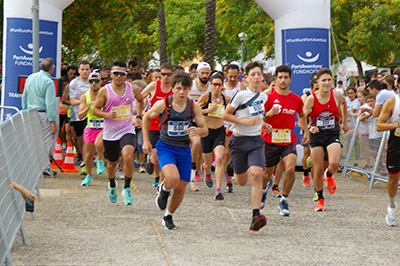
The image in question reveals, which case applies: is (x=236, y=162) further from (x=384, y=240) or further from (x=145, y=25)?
(x=145, y=25)

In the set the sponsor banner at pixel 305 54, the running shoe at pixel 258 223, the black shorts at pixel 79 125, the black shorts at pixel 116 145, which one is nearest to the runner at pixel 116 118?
the black shorts at pixel 116 145

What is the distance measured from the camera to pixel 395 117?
24.6 ft

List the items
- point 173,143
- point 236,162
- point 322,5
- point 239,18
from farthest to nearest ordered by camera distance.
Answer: point 239,18, point 322,5, point 236,162, point 173,143

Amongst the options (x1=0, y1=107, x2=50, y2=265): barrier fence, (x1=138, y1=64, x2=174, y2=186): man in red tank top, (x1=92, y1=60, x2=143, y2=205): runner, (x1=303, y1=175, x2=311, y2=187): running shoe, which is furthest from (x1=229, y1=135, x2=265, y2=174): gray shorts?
(x1=303, y1=175, x2=311, y2=187): running shoe

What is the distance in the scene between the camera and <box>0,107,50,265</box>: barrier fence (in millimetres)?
5074

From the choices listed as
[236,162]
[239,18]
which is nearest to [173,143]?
[236,162]

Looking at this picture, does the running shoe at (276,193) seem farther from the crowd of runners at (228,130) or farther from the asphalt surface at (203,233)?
the asphalt surface at (203,233)

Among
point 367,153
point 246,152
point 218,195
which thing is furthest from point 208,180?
point 367,153

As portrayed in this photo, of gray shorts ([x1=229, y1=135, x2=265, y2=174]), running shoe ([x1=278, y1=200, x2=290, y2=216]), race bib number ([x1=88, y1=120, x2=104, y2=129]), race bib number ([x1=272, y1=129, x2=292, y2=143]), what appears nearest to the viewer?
gray shorts ([x1=229, y1=135, x2=265, y2=174])

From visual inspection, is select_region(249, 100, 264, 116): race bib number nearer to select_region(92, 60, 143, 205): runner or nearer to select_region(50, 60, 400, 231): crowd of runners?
select_region(50, 60, 400, 231): crowd of runners

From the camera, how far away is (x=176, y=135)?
6.91 m

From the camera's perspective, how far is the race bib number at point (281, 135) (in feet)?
26.3

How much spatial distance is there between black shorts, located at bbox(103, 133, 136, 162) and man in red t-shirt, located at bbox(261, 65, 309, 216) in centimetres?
188

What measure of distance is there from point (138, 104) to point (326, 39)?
5278 mm
